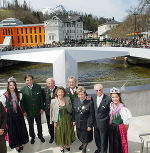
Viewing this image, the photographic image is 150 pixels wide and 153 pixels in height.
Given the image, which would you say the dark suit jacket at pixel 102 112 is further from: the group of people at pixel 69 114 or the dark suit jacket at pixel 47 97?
the dark suit jacket at pixel 47 97

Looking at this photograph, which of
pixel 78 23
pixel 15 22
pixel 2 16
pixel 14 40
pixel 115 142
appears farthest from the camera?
pixel 2 16

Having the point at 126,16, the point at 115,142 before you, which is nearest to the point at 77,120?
the point at 115,142

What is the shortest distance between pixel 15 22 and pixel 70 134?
50424mm

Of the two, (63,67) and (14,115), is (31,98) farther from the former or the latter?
(63,67)

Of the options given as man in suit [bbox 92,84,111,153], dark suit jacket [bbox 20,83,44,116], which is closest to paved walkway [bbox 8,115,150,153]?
man in suit [bbox 92,84,111,153]

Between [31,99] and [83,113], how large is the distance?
4.42 ft

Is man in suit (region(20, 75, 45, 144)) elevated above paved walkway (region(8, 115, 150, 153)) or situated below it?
above

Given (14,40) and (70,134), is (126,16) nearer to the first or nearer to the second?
(14,40)

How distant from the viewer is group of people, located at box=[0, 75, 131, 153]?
3.33 m

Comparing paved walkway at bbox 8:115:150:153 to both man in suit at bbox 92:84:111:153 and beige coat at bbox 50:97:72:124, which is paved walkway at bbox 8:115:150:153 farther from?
beige coat at bbox 50:97:72:124

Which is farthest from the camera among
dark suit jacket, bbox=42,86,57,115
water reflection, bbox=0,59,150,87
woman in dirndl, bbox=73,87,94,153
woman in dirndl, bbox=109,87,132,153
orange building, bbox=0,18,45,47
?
orange building, bbox=0,18,45,47

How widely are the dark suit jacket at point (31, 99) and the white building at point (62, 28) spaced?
40166mm

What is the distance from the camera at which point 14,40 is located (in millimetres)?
43438

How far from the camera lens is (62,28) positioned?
47.2 metres
